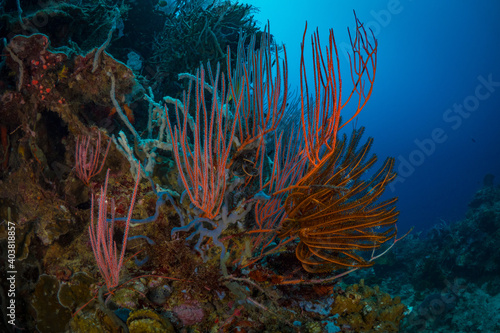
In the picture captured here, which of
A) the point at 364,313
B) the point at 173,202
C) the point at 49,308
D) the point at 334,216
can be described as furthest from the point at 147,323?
the point at 364,313

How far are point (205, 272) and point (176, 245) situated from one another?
0.41 metres

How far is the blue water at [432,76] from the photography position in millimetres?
72438

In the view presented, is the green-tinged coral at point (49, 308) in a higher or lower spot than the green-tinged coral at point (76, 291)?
lower

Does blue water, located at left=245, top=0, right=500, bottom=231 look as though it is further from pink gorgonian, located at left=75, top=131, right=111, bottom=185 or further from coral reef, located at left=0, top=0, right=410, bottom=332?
pink gorgonian, located at left=75, top=131, right=111, bottom=185

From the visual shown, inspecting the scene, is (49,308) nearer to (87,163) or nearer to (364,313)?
(87,163)

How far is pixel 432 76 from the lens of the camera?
322 ft

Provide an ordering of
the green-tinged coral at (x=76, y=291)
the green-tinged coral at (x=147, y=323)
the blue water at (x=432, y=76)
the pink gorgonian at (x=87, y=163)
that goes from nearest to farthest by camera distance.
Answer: the green-tinged coral at (x=147, y=323) → the green-tinged coral at (x=76, y=291) → the pink gorgonian at (x=87, y=163) → the blue water at (x=432, y=76)

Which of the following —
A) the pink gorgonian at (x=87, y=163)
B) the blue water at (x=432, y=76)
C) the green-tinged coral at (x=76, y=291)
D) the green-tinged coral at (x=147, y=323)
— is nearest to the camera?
the green-tinged coral at (x=147, y=323)

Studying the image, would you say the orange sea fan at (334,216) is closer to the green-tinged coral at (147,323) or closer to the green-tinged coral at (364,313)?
the green-tinged coral at (364,313)

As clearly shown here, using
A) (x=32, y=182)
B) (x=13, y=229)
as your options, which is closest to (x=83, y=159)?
(x=32, y=182)

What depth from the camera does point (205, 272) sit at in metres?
2.64

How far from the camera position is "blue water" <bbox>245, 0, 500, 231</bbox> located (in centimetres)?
7244

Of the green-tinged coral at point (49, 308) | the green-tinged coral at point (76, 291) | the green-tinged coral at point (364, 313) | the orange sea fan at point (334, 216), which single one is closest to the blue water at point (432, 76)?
the green-tinged coral at point (364, 313)

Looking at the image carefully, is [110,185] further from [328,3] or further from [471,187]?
[328,3]
